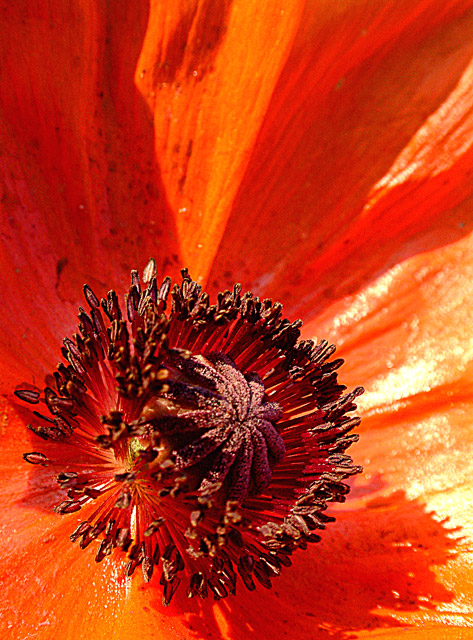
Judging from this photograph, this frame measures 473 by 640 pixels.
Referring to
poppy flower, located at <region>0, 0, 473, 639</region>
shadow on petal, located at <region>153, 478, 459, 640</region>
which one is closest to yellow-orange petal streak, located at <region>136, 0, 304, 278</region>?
poppy flower, located at <region>0, 0, 473, 639</region>

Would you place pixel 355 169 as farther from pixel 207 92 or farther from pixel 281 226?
pixel 207 92

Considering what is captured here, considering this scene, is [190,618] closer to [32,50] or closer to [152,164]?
[152,164]

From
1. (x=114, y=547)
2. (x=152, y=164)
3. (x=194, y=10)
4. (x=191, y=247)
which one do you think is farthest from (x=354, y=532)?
(x=194, y=10)

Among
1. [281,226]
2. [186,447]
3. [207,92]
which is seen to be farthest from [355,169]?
[186,447]

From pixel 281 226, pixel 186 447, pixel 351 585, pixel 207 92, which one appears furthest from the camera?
pixel 281 226

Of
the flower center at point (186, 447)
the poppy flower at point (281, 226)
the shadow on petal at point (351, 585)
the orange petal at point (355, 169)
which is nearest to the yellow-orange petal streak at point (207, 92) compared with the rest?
the poppy flower at point (281, 226)

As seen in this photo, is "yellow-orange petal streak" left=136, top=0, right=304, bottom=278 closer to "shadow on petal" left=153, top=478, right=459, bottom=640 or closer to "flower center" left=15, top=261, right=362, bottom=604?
"flower center" left=15, top=261, right=362, bottom=604

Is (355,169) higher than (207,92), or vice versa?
(207,92)

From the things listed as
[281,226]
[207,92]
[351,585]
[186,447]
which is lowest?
[351,585]
